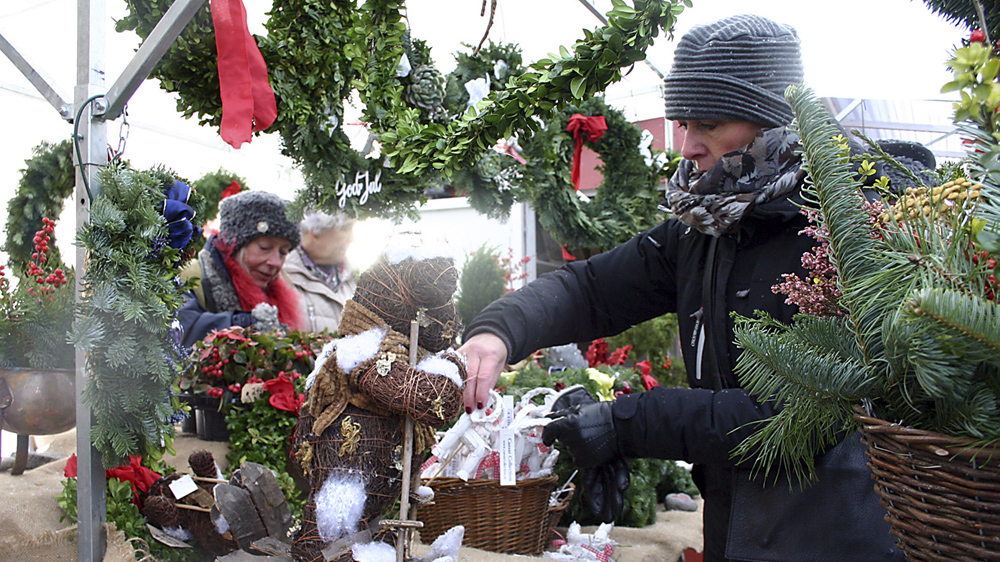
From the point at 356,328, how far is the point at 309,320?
7.73 ft

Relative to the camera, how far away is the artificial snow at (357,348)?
1477 mm

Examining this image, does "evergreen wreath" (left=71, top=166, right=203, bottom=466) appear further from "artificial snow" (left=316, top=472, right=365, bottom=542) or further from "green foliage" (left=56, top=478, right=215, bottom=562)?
"artificial snow" (left=316, top=472, right=365, bottom=542)

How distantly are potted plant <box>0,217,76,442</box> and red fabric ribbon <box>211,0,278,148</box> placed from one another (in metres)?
0.58

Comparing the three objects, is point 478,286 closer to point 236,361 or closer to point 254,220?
point 254,220

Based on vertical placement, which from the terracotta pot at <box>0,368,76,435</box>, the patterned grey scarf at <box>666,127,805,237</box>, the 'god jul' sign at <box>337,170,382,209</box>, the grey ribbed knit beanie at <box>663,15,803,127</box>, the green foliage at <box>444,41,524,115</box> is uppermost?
the green foliage at <box>444,41,524,115</box>

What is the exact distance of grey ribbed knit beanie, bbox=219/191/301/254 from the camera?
133 inches

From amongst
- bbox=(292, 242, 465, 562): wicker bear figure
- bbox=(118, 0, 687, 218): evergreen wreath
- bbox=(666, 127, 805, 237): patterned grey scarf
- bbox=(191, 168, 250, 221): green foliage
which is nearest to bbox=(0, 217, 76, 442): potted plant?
bbox=(118, 0, 687, 218): evergreen wreath

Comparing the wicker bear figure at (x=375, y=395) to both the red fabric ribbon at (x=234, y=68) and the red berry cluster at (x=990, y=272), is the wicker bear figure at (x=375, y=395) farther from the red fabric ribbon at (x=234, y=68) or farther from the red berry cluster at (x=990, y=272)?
the red berry cluster at (x=990, y=272)

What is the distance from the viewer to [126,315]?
150cm

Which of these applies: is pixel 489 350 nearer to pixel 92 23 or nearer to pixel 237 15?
pixel 237 15

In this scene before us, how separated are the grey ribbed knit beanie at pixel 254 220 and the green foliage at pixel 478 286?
929 millimetres

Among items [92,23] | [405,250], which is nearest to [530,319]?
[405,250]

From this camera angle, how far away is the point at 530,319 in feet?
5.71

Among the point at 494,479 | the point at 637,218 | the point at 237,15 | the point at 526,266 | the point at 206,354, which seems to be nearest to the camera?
the point at 237,15
